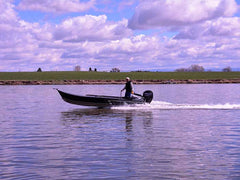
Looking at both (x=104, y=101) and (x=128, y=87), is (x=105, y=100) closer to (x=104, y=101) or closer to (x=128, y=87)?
(x=104, y=101)

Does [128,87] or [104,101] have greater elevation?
[128,87]

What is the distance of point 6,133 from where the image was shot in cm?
1631

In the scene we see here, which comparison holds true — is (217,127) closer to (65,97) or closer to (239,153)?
(239,153)

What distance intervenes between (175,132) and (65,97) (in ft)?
49.0

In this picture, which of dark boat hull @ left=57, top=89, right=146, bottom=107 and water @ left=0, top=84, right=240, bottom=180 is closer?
water @ left=0, top=84, right=240, bottom=180

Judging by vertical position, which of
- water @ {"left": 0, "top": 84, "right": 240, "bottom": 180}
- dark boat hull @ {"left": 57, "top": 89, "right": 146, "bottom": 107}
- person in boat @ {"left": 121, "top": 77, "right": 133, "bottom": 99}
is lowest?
water @ {"left": 0, "top": 84, "right": 240, "bottom": 180}

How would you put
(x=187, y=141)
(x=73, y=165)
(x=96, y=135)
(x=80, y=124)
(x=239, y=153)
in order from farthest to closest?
(x=80, y=124) → (x=96, y=135) → (x=187, y=141) → (x=239, y=153) → (x=73, y=165)

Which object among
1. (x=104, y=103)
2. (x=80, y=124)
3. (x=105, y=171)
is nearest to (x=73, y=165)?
(x=105, y=171)

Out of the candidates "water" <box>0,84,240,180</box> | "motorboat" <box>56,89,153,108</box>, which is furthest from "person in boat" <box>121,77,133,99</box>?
"water" <box>0,84,240,180</box>

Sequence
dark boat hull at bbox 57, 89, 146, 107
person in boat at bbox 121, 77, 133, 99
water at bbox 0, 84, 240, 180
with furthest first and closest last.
→ dark boat hull at bbox 57, 89, 146, 107
person in boat at bbox 121, 77, 133, 99
water at bbox 0, 84, 240, 180

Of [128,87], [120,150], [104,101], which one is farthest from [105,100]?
[120,150]

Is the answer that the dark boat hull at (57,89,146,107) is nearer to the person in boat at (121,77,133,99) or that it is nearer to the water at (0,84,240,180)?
the person in boat at (121,77,133,99)

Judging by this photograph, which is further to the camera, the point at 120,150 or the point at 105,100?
the point at 105,100

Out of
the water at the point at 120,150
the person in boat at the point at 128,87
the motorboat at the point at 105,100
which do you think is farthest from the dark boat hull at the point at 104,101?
the water at the point at 120,150
